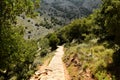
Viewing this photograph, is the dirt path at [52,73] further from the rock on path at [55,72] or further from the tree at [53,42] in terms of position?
the tree at [53,42]

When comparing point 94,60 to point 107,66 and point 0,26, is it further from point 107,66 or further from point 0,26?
point 0,26

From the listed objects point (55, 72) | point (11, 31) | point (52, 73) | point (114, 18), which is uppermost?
point (11, 31)

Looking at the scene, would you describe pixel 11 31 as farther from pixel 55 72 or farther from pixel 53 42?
pixel 53 42

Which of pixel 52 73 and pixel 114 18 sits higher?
pixel 114 18

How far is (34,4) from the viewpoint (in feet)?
54.3

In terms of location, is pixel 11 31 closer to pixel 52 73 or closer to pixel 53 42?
pixel 52 73

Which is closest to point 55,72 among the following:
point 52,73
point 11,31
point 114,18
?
point 52,73

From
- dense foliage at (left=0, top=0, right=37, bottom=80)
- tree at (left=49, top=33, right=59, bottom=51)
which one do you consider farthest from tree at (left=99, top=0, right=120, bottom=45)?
tree at (left=49, top=33, right=59, bottom=51)

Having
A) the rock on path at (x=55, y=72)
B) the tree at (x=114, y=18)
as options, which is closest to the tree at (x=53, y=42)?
the rock on path at (x=55, y=72)

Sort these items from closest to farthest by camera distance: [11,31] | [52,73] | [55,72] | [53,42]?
[11,31], [52,73], [55,72], [53,42]

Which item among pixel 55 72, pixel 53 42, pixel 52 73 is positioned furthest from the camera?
pixel 53 42

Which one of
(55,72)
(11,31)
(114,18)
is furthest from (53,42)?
(11,31)

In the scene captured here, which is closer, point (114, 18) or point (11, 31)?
point (11, 31)

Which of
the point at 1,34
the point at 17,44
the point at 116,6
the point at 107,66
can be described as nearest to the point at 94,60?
the point at 107,66
